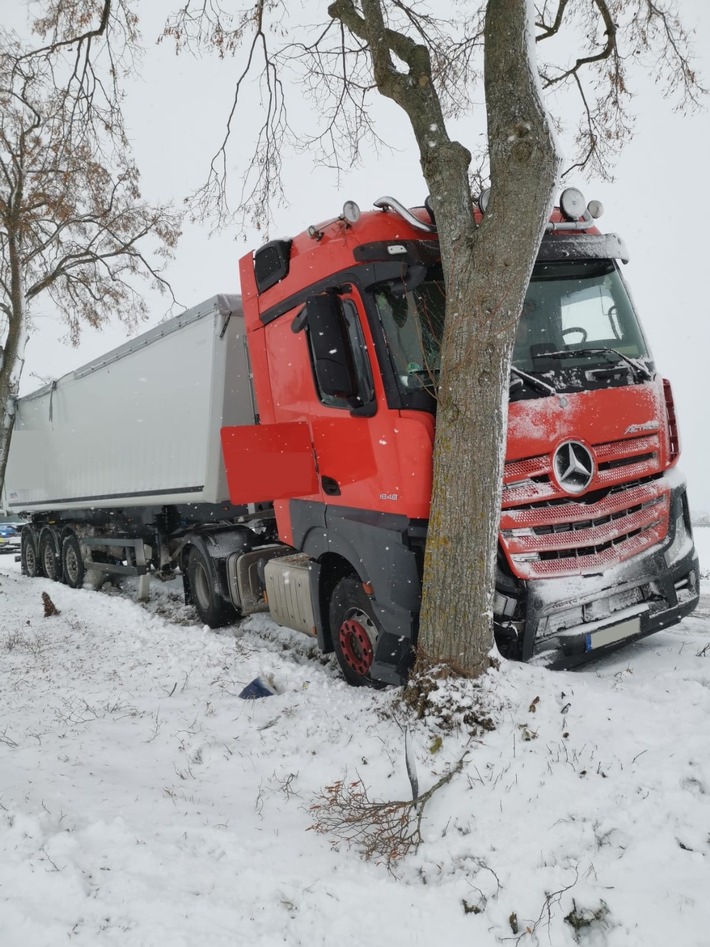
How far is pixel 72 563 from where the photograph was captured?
12414 mm

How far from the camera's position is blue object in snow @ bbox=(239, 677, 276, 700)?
16.2 feet

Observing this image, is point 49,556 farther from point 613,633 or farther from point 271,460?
point 613,633

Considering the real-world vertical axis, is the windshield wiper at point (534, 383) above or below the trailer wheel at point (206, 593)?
above

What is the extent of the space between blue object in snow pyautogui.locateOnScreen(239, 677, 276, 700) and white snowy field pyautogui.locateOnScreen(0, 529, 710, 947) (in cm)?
17

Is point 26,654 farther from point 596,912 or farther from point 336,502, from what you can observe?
point 596,912

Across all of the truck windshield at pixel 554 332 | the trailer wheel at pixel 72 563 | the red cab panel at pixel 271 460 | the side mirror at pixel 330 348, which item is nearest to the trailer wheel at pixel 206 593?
the red cab panel at pixel 271 460

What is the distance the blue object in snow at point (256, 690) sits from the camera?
4.93 metres

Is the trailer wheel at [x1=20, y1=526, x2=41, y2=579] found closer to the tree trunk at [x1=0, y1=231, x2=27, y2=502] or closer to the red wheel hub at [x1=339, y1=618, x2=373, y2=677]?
the tree trunk at [x1=0, y1=231, x2=27, y2=502]

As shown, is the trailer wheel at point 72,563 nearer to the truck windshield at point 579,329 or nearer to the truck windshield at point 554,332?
the truck windshield at point 554,332

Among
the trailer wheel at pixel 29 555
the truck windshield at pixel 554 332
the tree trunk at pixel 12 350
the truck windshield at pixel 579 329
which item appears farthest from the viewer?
the trailer wheel at pixel 29 555

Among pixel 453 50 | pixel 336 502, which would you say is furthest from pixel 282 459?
pixel 453 50

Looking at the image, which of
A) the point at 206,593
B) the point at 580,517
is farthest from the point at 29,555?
the point at 580,517

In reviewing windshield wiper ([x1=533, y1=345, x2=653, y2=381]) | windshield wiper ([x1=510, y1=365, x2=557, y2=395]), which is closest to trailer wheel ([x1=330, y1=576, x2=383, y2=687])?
windshield wiper ([x1=510, y1=365, x2=557, y2=395])

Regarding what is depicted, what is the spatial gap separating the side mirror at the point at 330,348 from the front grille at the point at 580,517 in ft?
4.12
